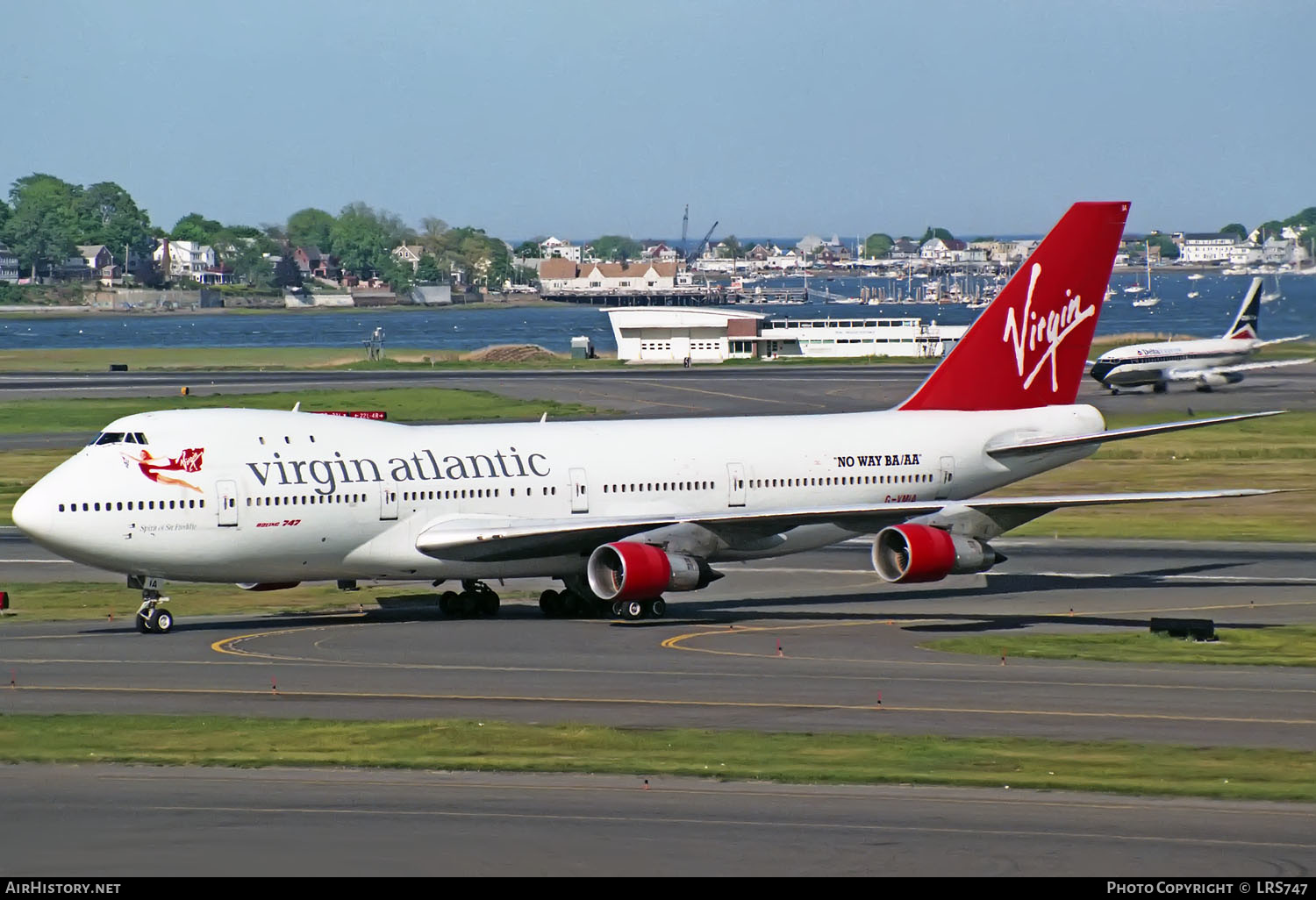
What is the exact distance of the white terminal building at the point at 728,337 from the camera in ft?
584

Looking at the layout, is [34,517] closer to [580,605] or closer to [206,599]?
[206,599]

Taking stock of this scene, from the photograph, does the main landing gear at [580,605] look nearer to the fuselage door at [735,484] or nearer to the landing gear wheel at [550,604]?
the landing gear wheel at [550,604]

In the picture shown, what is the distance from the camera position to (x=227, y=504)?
43.1 meters

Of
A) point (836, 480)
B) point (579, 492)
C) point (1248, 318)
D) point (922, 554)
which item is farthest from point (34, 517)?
point (1248, 318)

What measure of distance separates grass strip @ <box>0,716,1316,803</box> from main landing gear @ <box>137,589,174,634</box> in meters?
10.6

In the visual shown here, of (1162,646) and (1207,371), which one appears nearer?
(1162,646)

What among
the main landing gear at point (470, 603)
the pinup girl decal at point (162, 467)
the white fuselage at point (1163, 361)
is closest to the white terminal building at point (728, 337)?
the white fuselage at point (1163, 361)

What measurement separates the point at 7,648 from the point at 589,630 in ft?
45.6

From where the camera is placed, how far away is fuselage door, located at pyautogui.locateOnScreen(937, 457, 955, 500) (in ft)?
172

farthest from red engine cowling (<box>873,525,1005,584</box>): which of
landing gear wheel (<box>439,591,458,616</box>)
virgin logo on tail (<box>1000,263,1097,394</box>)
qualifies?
landing gear wheel (<box>439,591,458,616</box>)

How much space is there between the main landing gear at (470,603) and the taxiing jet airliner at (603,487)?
0.06 meters

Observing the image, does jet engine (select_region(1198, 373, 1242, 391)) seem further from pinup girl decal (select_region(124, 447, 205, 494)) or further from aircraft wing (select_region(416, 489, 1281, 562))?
pinup girl decal (select_region(124, 447, 205, 494))

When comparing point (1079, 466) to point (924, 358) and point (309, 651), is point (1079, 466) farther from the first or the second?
point (924, 358)

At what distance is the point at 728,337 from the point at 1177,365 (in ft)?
201
